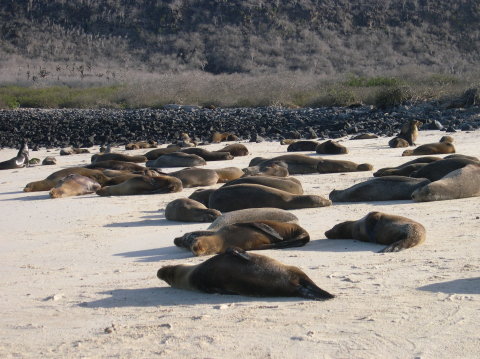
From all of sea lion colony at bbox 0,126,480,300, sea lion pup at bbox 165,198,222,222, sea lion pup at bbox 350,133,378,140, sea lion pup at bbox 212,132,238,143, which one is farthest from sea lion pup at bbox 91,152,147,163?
sea lion pup at bbox 165,198,222,222

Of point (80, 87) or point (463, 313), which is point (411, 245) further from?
point (80, 87)

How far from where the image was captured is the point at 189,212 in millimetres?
7254

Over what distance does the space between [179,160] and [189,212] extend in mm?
5349

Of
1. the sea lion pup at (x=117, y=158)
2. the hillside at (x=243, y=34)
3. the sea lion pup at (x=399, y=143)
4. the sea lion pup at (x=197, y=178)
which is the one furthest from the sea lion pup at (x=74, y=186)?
the hillside at (x=243, y=34)

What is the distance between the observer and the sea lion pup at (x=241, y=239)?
5.60 meters

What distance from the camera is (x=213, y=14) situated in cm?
5322

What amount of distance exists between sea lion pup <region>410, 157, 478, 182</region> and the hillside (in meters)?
36.1

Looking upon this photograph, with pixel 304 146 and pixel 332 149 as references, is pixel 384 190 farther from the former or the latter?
pixel 304 146

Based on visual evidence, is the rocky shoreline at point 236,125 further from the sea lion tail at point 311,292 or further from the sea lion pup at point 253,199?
the sea lion tail at point 311,292

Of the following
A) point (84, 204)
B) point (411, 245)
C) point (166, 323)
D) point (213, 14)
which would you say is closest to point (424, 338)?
point (166, 323)

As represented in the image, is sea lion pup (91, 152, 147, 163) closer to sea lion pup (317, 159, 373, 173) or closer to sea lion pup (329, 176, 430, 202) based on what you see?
sea lion pup (317, 159, 373, 173)

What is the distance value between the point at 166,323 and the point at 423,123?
1525cm

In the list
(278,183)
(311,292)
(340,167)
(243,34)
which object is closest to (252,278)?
(311,292)

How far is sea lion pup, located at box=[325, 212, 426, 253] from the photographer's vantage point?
5598 mm
